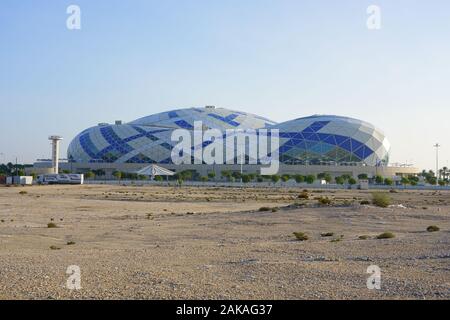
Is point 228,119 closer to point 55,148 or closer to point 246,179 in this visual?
point 55,148

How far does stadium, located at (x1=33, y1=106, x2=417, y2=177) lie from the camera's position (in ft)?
434

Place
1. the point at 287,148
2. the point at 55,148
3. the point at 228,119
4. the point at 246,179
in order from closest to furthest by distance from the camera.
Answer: the point at 246,179 → the point at 55,148 → the point at 287,148 → the point at 228,119

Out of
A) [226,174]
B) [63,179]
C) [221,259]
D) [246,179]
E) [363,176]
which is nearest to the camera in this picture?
[221,259]

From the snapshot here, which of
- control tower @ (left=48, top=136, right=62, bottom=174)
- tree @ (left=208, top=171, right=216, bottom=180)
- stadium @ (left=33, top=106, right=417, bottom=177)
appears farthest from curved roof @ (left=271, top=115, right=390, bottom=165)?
control tower @ (left=48, top=136, right=62, bottom=174)

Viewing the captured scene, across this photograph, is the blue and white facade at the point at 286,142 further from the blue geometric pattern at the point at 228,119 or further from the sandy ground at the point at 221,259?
the sandy ground at the point at 221,259

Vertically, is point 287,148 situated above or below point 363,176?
above

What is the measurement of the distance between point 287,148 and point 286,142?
2467 mm

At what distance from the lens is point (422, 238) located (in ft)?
70.0

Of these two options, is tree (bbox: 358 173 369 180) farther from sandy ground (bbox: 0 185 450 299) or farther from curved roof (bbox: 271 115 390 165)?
sandy ground (bbox: 0 185 450 299)

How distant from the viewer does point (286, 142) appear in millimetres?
138125

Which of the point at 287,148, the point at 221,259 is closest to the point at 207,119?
the point at 287,148

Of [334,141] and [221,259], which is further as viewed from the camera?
[334,141]

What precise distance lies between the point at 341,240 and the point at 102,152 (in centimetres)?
12522

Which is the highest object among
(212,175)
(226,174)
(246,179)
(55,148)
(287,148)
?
(287,148)
